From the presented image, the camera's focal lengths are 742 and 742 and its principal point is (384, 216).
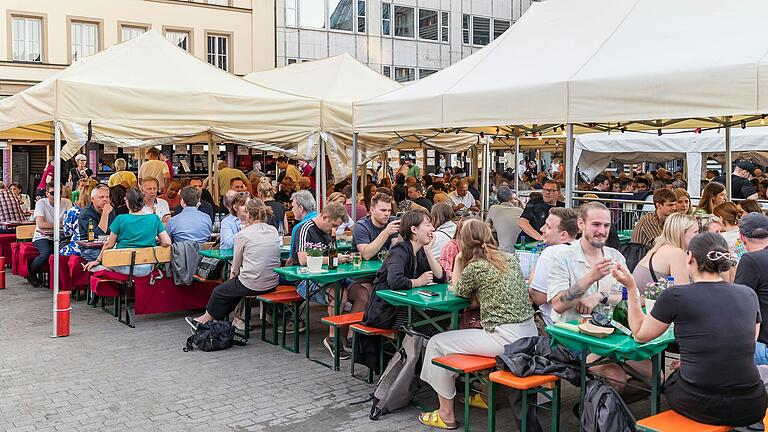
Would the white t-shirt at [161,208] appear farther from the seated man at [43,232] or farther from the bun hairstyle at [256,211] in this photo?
the bun hairstyle at [256,211]

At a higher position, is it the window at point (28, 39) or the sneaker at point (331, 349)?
the window at point (28, 39)

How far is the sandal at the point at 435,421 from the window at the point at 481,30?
34.1 meters

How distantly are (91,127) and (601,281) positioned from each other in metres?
6.13

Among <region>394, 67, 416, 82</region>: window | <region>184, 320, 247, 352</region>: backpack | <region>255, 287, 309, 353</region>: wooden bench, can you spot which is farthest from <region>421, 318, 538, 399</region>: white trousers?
<region>394, 67, 416, 82</region>: window

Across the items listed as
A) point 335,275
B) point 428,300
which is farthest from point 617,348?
point 335,275

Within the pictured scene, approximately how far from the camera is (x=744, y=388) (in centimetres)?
399

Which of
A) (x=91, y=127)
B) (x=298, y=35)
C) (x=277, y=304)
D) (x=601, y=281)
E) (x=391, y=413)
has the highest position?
(x=298, y=35)

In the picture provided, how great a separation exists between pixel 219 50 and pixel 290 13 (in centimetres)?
361

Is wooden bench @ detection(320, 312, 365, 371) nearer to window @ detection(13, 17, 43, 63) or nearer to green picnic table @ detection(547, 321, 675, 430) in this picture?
green picnic table @ detection(547, 321, 675, 430)

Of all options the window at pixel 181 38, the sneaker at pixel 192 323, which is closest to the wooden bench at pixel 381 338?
the sneaker at pixel 192 323

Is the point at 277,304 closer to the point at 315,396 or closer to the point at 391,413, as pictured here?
the point at 315,396

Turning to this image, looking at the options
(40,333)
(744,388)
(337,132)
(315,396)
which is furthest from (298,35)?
(744,388)

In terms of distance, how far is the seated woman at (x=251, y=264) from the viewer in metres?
7.95

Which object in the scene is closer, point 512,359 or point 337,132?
point 512,359
